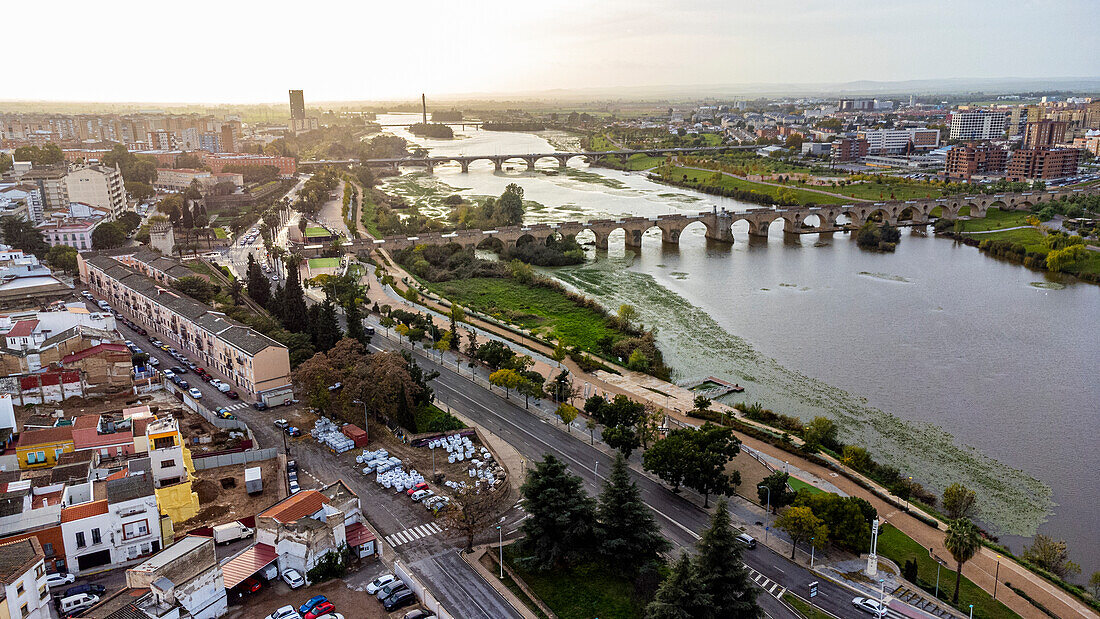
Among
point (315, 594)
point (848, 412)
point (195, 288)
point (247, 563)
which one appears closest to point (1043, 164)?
point (848, 412)

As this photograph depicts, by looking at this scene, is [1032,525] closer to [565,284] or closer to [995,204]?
[565,284]

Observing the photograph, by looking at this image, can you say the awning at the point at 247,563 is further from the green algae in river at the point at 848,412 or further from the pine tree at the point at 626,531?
the green algae in river at the point at 848,412

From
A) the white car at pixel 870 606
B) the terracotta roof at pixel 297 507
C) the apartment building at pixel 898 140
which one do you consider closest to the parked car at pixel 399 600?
the terracotta roof at pixel 297 507

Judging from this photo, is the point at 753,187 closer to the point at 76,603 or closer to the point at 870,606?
the point at 870,606

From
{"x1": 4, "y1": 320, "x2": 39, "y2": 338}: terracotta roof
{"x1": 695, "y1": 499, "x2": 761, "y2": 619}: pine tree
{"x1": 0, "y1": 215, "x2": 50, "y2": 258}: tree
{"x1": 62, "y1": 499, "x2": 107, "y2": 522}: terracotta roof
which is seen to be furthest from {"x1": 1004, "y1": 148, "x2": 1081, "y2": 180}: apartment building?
{"x1": 62, "y1": 499, "x2": 107, "y2": 522}: terracotta roof

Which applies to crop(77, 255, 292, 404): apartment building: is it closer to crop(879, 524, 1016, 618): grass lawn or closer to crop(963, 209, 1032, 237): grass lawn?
crop(879, 524, 1016, 618): grass lawn

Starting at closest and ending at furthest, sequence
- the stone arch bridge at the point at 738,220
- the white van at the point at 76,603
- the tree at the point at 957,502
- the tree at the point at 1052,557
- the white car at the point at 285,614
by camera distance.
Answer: the white car at the point at 285,614
the white van at the point at 76,603
the tree at the point at 1052,557
the tree at the point at 957,502
the stone arch bridge at the point at 738,220
